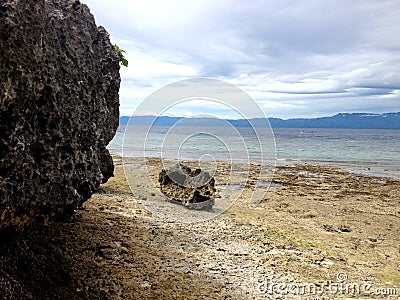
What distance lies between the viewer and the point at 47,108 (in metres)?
4.71

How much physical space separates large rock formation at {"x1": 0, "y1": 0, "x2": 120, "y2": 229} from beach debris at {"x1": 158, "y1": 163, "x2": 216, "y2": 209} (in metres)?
8.84

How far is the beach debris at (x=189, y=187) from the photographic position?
14688mm

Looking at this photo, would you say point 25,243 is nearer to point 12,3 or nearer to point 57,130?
point 57,130

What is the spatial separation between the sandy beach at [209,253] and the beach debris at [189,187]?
2.24 feet

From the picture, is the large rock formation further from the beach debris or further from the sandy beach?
the beach debris

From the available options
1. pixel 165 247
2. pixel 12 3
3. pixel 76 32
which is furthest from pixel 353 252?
pixel 12 3

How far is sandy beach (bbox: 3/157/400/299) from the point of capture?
6789 mm

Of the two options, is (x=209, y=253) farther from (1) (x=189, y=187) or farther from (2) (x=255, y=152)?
(2) (x=255, y=152)

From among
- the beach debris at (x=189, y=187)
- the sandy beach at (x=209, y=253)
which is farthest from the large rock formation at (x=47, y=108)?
the beach debris at (x=189, y=187)

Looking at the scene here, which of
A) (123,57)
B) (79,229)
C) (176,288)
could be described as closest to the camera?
(176,288)

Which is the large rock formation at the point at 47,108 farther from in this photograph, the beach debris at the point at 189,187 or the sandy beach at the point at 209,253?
the beach debris at the point at 189,187

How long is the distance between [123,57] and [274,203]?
38.5 feet

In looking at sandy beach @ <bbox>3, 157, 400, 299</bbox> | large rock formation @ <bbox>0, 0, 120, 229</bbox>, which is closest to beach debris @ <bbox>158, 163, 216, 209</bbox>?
sandy beach @ <bbox>3, 157, 400, 299</bbox>

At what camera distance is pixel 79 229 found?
8477 mm
